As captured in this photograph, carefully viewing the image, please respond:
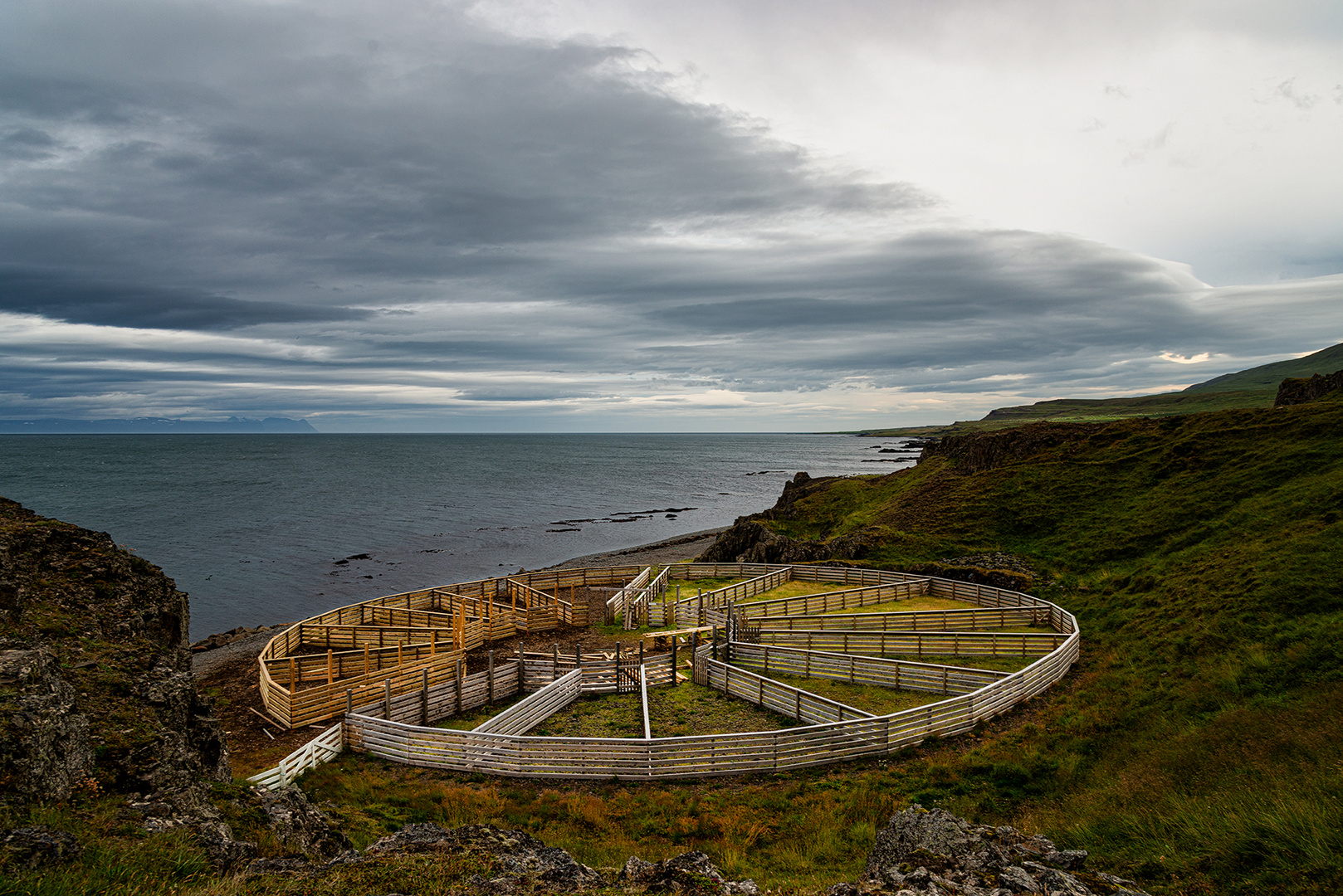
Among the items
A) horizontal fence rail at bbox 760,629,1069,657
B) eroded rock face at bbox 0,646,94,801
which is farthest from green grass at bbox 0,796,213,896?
horizontal fence rail at bbox 760,629,1069,657

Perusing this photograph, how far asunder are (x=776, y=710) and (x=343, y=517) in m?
80.7

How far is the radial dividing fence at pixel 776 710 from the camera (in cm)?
1684

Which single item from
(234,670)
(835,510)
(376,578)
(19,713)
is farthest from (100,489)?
(19,713)

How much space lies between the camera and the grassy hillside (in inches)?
406

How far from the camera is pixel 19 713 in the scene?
29.2ft

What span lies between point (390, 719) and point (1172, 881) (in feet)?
61.8

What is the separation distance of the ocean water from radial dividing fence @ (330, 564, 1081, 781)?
31.4m

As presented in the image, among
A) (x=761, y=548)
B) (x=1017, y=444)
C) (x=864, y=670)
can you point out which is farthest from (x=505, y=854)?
(x=1017, y=444)

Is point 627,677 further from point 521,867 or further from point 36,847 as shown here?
point 36,847

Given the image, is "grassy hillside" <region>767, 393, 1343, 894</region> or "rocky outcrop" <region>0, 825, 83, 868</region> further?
"grassy hillside" <region>767, 393, 1343, 894</region>

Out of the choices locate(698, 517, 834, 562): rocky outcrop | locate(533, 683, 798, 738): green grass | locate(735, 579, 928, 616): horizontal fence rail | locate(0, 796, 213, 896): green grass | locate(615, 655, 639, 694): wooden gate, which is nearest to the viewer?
locate(0, 796, 213, 896): green grass

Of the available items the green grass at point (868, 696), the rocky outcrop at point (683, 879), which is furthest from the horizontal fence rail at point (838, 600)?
the rocky outcrop at point (683, 879)

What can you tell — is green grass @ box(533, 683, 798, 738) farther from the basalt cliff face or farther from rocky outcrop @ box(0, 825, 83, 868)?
rocky outcrop @ box(0, 825, 83, 868)

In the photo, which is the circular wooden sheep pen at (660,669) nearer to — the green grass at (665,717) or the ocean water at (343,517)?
the green grass at (665,717)
